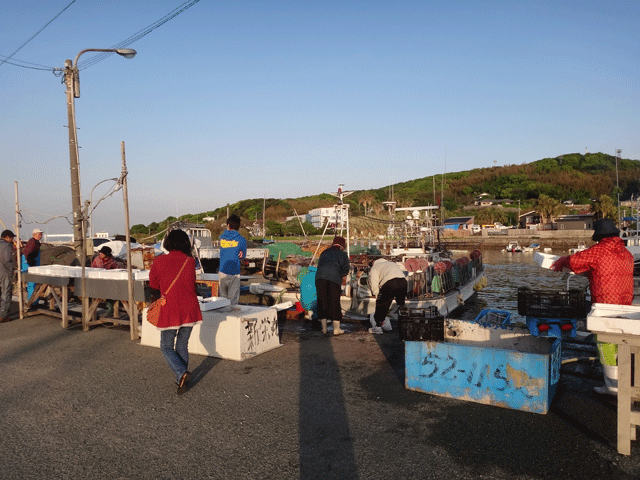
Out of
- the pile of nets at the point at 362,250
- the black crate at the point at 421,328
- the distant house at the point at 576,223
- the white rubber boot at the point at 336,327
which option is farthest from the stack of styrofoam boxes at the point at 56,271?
the distant house at the point at 576,223

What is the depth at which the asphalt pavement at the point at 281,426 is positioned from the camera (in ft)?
12.4

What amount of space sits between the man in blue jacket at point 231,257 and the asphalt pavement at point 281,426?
2200 mm

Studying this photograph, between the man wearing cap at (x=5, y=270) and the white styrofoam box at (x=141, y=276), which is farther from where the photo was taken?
the man wearing cap at (x=5, y=270)

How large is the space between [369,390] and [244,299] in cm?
840

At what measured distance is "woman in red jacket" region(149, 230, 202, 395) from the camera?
548cm

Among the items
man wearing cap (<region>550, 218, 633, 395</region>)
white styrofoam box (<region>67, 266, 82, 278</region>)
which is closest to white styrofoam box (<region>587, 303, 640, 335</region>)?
man wearing cap (<region>550, 218, 633, 395</region>)

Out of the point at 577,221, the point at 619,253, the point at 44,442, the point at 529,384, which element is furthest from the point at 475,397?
the point at 577,221

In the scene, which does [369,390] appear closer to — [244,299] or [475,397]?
[475,397]

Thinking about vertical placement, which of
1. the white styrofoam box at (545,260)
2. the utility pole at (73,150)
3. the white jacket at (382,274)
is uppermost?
the utility pole at (73,150)

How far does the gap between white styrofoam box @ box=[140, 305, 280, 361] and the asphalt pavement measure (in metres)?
0.25

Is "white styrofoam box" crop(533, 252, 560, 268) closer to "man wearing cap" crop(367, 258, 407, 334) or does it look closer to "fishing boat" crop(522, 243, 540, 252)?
"man wearing cap" crop(367, 258, 407, 334)

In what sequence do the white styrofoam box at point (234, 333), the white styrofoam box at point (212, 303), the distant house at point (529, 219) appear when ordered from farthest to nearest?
the distant house at point (529, 219) < the white styrofoam box at point (212, 303) < the white styrofoam box at point (234, 333)

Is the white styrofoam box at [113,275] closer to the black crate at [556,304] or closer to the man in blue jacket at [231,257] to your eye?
the man in blue jacket at [231,257]

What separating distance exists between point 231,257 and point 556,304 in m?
5.38
